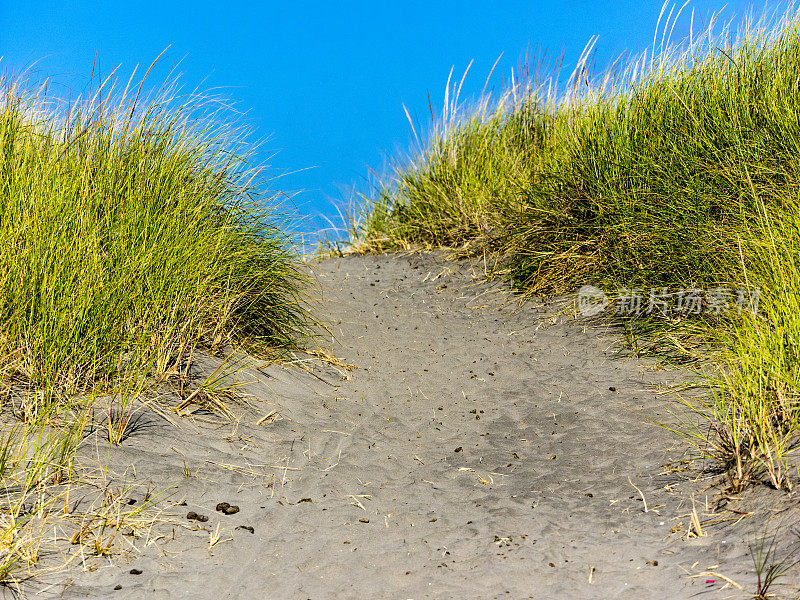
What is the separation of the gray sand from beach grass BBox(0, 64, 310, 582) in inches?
11.6

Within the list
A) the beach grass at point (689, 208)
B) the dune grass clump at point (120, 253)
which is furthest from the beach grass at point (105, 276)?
the beach grass at point (689, 208)

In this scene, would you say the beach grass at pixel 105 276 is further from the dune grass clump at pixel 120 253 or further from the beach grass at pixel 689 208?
the beach grass at pixel 689 208

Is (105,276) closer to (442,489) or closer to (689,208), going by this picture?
(442,489)

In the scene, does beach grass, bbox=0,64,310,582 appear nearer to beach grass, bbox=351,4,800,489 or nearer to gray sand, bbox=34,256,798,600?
gray sand, bbox=34,256,798,600

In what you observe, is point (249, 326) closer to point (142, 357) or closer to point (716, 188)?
point (142, 357)

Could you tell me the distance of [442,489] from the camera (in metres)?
3.18

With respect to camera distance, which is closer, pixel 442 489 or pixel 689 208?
pixel 442 489

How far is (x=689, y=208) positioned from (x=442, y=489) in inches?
109

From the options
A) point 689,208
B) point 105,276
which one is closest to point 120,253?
point 105,276

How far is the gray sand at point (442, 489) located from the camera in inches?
92.1

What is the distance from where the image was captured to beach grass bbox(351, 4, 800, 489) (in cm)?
301

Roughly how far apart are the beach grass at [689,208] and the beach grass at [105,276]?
7.80 feet

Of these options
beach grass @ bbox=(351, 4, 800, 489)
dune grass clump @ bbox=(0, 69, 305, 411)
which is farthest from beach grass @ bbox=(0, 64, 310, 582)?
beach grass @ bbox=(351, 4, 800, 489)

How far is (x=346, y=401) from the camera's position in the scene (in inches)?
167
